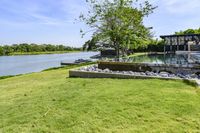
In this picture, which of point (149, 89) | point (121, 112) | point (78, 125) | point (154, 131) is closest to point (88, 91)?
point (149, 89)

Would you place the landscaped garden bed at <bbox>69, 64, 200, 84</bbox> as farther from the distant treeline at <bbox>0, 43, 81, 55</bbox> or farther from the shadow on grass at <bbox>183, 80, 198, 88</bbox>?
the distant treeline at <bbox>0, 43, 81, 55</bbox>

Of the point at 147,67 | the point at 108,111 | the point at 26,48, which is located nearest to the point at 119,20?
the point at 147,67

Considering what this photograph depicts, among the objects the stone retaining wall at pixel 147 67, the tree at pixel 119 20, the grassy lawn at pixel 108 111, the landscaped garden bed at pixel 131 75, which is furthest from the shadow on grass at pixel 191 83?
the tree at pixel 119 20

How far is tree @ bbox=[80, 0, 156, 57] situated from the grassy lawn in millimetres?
12534

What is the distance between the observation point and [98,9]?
62.1 feet

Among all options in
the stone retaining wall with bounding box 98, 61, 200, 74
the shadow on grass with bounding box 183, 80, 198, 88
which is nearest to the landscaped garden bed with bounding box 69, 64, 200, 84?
the stone retaining wall with bounding box 98, 61, 200, 74

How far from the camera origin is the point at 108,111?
4516mm

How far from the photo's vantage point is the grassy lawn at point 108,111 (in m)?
3.87

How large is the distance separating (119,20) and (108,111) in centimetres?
1475

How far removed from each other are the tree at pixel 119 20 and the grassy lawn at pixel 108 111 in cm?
1253

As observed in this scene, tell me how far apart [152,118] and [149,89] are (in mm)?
1978

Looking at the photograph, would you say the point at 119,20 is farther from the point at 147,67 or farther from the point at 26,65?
the point at 26,65

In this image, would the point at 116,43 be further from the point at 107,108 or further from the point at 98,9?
the point at 107,108

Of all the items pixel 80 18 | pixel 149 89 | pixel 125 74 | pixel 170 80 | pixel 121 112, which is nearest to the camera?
pixel 121 112
